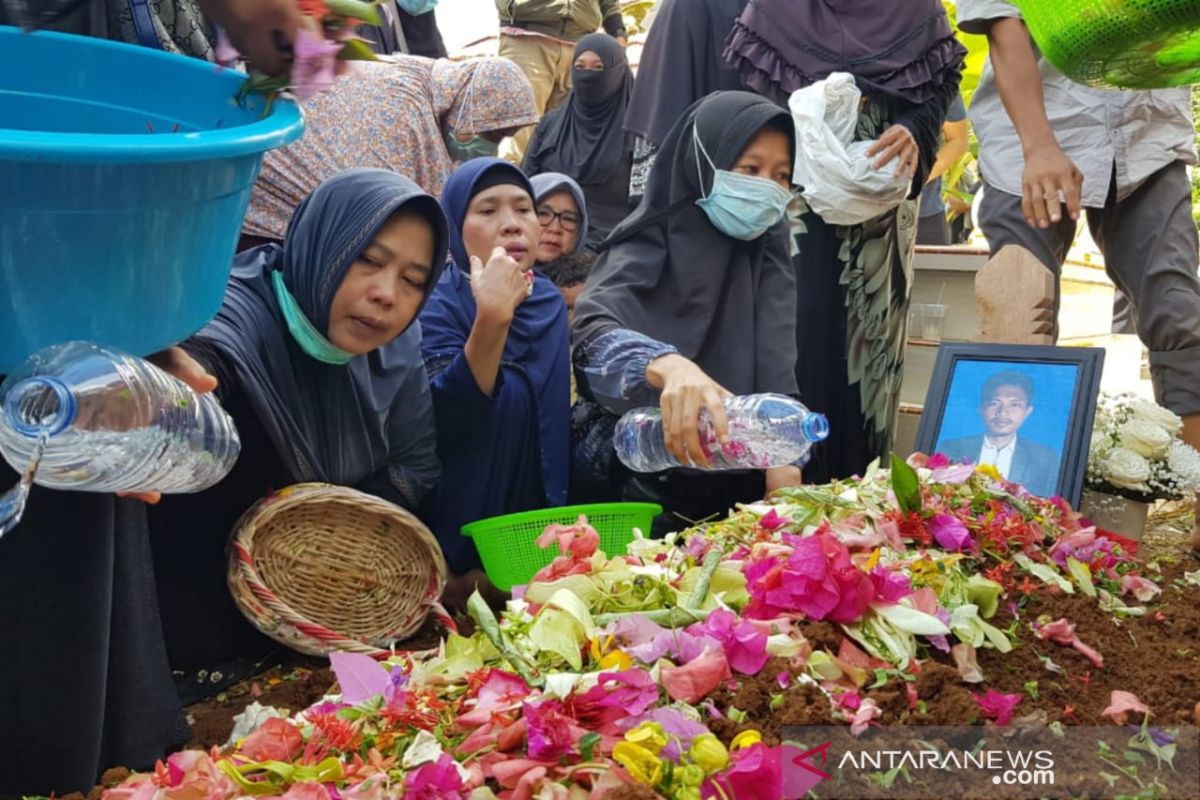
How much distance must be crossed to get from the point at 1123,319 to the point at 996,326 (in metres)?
4.51

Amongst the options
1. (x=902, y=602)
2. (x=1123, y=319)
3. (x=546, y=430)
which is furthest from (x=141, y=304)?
(x=1123, y=319)

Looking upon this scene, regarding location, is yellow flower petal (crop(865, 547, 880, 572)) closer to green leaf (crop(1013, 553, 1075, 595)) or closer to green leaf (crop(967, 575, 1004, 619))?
green leaf (crop(967, 575, 1004, 619))

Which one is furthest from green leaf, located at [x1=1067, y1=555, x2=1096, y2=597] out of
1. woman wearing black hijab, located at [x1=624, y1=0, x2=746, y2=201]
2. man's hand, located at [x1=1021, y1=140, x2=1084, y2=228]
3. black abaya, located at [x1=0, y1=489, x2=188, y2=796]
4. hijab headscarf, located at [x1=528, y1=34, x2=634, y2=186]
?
hijab headscarf, located at [x1=528, y1=34, x2=634, y2=186]

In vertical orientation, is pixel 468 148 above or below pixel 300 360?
above

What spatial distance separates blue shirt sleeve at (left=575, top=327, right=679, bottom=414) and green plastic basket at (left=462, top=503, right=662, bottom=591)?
12.6 inches

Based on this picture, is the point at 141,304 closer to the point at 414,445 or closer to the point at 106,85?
the point at 106,85

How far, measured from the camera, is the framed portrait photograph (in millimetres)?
2848

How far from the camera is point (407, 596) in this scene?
108 inches

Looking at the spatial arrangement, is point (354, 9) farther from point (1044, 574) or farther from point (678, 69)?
point (678, 69)

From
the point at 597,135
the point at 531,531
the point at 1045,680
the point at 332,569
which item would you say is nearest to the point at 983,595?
the point at 1045,680

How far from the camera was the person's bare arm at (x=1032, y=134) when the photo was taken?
308 centimetres

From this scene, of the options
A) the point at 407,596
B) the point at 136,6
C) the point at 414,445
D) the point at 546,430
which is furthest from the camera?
the point at 546,430

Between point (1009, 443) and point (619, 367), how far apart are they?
0.92 metres

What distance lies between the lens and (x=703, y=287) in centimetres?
325
